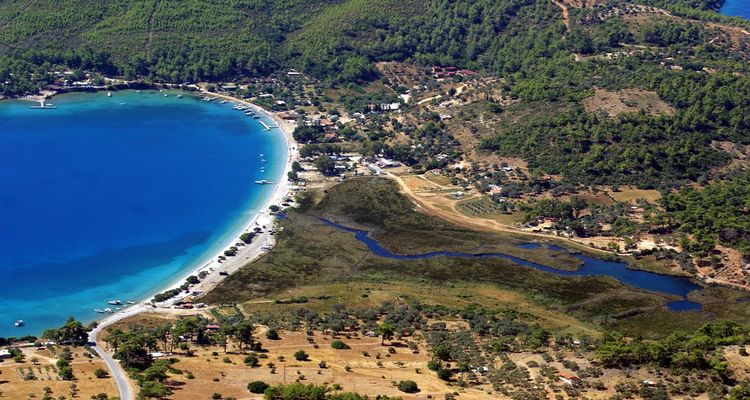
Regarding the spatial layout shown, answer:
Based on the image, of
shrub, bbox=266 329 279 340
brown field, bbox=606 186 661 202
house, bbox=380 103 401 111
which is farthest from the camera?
house, bbox=380 103 401 111

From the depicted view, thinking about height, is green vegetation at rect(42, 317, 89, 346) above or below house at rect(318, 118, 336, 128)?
below

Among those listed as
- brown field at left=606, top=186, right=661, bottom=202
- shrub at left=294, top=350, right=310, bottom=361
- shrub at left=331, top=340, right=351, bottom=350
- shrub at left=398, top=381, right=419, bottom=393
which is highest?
brown field at left=606, top=186, right=661, bottom=202

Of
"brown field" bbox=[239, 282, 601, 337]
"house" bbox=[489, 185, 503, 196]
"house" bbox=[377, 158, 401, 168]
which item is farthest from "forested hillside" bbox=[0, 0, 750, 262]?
"brown field" bbox=[239, 282, 601, 337]

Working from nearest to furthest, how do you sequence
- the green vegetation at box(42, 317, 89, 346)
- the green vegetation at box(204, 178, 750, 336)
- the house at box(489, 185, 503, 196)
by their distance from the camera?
the green vegetation at box(42, 317, 89, 346)
the green vegetation at box(204, 178, 750, 336)
the house at box(489, 185, 503, 196)

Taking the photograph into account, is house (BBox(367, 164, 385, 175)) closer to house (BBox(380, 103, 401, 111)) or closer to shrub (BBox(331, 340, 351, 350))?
house (BBox(380, 103, 401, 111))

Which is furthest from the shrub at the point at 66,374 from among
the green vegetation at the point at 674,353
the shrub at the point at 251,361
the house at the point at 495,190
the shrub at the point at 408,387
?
the house at the point at 495,190

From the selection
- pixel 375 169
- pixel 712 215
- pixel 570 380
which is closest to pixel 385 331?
pixel 570 380

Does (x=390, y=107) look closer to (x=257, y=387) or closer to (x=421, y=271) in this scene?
(x=421, y=271)
